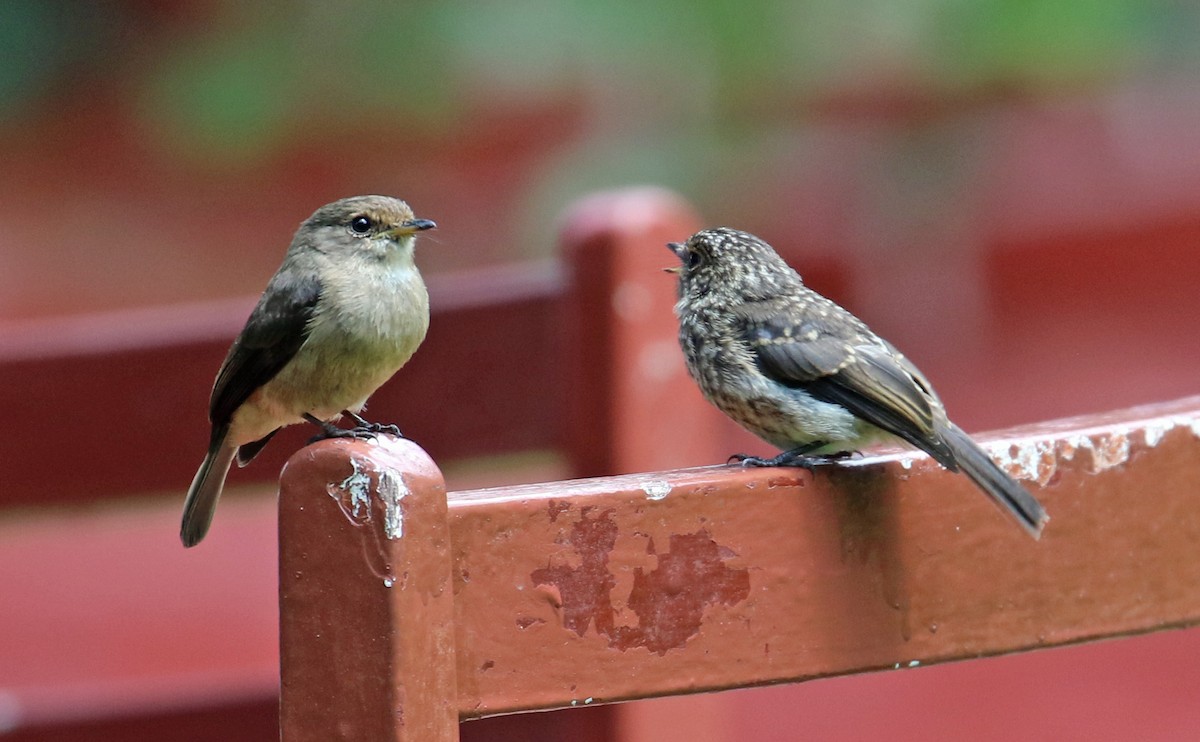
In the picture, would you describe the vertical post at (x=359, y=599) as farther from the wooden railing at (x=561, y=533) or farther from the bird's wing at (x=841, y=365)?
the bird's wing at (x=841, y=365)

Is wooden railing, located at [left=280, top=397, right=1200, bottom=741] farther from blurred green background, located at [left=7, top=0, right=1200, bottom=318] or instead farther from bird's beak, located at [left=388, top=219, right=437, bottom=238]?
blurred green background, located at [left=7, top=0, right=1200, bottom=318]

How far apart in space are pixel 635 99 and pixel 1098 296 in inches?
84.8

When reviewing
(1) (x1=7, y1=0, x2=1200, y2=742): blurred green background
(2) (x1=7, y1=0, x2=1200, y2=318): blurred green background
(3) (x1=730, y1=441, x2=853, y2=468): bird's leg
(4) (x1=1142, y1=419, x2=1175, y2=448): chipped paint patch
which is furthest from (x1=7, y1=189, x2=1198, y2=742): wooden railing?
(2) (x1=7, y1=0, x2=1200, y2=318): blurred green background

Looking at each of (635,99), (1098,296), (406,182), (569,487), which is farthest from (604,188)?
(569,487)

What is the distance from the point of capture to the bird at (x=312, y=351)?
117 inches

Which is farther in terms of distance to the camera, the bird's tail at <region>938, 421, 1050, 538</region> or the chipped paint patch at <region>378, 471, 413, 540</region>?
the bird's tail at <region>938, 421, 1050, 538</region>

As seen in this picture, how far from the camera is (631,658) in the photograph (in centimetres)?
163

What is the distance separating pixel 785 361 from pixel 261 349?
1.00 metres

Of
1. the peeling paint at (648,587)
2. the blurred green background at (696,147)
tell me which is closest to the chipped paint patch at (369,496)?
the peeling paint at (648,587)

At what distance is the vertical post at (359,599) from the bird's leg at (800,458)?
59 centimetres

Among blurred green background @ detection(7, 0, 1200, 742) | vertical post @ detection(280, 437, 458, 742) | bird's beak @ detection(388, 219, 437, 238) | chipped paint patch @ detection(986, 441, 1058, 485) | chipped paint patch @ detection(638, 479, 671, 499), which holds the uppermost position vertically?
blurred green background @ detection(7, 0, 1200, 742)

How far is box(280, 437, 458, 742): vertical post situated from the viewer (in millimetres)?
1453

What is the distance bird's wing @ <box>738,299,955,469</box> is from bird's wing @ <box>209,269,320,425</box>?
839 millimetres

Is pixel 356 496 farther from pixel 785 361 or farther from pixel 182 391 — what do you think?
pixel 182 391
